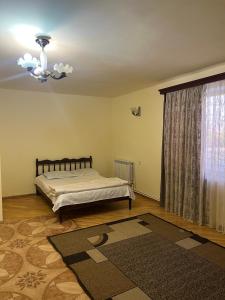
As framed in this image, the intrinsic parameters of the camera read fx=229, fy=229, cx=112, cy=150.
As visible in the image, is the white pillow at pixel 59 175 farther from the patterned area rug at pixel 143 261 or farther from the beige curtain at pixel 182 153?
the beige curtain at pixel 182 153

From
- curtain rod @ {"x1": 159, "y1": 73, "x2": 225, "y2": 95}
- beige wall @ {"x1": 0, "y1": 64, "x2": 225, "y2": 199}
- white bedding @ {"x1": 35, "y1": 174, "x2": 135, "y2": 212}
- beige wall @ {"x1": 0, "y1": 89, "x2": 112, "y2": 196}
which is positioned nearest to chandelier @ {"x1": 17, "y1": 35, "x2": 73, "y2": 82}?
white bedding @ {"x1": 35, "y1": 174, "x2": 135, "y2": 212}

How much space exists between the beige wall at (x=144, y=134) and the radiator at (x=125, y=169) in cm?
13

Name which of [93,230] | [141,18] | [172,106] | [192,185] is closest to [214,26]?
[141,18]

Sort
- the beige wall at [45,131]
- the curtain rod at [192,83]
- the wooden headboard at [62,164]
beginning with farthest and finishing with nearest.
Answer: the wooden headboard at [62,164] < the beige wall at [45,131] < the curtain rod at [192,83]

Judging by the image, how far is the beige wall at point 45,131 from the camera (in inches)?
202

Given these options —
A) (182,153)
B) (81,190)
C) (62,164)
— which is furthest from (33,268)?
(62,164)

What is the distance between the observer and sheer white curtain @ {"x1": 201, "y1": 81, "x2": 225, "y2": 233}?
3.41 m

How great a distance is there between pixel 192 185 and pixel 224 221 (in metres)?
0.70

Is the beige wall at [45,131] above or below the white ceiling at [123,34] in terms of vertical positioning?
below

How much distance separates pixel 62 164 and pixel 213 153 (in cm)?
356

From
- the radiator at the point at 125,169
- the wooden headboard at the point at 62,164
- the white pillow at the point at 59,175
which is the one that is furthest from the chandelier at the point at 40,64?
the radiator at the point at 125,169

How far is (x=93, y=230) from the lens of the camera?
11.5 feet

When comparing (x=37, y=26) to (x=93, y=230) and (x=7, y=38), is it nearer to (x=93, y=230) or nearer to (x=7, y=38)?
(x=7, y=38)

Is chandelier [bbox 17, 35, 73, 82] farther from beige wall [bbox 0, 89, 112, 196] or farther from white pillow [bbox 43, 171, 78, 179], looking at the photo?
beige wall [bbox 0, 89, 112, 196]
